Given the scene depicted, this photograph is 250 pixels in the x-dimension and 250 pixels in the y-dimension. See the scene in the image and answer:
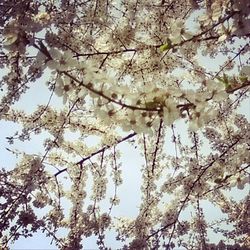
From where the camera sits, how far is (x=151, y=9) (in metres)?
6.64

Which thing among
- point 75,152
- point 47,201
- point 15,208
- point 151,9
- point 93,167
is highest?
point 151,9

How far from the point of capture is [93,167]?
7.36 m

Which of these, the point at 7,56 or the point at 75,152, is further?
the point at 75,152

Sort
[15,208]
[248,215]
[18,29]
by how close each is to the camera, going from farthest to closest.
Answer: [248,215], [15,208], [18,29]

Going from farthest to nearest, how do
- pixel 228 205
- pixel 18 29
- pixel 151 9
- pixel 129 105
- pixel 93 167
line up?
pixel 228 205
pixel 93 167
pixel 151 9
pixel 18 29
pixel 129 105

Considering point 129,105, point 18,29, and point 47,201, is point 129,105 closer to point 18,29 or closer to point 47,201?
point 18,29

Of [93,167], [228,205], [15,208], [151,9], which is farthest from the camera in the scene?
[228,205]

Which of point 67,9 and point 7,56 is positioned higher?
point 67,9

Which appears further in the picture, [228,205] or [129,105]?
[228,205]

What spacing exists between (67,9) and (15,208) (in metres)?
3.14

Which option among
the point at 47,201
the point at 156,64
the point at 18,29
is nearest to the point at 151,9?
the point at 156,64

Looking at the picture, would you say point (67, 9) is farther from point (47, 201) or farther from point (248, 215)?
point (248, 215)

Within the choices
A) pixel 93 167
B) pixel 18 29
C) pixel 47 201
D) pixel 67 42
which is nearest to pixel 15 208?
pixel 47 201

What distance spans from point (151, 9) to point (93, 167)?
3107 millimetres
